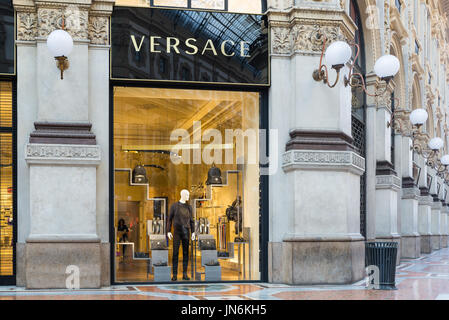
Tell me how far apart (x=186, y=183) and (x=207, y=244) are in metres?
1.35

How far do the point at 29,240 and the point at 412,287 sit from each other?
7304 mm

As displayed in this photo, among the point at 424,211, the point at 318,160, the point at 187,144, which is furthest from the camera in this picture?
the point at 424,211

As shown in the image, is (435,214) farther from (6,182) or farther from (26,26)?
(26,26)

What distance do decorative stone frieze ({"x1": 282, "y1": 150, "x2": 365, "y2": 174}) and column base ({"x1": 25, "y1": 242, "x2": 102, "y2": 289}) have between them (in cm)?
409

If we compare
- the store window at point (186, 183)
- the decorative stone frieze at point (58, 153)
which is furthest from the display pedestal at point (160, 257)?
the decorative stone frieze at point (58, 153)

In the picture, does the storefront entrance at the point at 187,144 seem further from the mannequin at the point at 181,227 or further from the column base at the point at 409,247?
the column base at the point at 409,247

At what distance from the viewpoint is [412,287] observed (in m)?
13.2

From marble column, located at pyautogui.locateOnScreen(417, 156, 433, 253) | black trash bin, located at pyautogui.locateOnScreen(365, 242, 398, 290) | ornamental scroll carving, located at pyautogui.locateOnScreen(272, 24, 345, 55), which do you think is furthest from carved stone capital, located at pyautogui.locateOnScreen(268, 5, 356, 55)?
marble column, located at pyautogui.locateOnScreen(417, 156, 433, 253)

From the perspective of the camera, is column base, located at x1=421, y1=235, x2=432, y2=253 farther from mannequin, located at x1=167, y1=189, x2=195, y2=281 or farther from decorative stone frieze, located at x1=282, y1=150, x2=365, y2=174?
mannequin, located at x1=167, y1=189, x2=195, y2=281

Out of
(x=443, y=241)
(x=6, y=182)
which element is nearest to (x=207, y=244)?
(x=6, y=182)

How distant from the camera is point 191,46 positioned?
44.2 feet

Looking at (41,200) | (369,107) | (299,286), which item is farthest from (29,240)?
(369,107)

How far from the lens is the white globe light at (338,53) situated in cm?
1279

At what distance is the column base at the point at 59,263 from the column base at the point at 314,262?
11.9 ft
